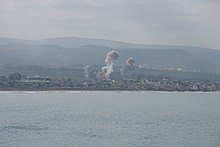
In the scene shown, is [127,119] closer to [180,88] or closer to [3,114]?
[3,114]

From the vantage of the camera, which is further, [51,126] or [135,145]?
[51,126]

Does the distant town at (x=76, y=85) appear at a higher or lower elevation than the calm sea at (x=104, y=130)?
higher

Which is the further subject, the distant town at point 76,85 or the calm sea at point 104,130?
the distant town at point 76,85

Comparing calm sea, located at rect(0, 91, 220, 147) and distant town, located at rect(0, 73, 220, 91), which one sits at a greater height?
distant town, located at rect(0, 73, 220, 91)

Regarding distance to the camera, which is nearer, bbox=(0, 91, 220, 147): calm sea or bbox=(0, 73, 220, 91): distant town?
bbox=(0, 91, 220, 147): calm sea

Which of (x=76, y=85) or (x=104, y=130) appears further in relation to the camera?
(x=76, y=85)

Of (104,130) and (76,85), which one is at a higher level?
(76,85)

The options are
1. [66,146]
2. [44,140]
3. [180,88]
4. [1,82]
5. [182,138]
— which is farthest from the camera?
[180,88]

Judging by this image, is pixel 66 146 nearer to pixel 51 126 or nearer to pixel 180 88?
pixel 51 126

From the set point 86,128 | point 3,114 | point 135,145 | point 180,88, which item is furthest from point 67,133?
point 180,88

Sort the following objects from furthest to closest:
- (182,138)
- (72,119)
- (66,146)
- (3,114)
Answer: (3,114), (72,119), (182,138), (66,146)
